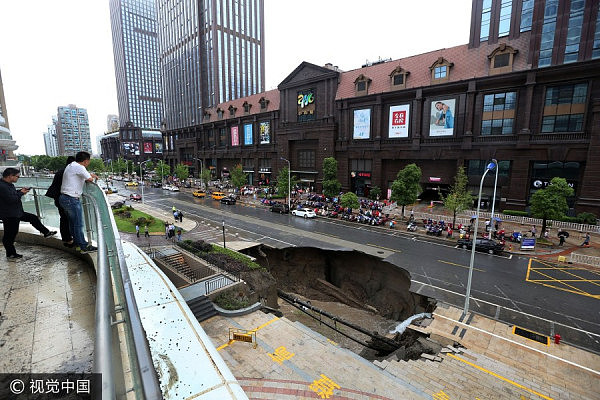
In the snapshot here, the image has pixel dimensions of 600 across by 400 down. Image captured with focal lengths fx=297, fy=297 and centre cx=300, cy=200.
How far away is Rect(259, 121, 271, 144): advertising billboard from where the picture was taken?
6388cm

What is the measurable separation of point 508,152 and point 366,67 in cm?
2620

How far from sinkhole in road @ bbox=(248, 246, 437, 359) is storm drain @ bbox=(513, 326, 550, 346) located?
3918 millimetres

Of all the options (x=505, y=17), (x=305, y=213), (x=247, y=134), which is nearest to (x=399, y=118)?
(x=505, y=17)

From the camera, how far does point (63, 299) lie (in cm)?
488

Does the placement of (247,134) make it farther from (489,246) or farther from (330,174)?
(489,246)

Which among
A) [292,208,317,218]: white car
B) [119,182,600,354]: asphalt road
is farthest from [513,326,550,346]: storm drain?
[292,208,317,218]: white car

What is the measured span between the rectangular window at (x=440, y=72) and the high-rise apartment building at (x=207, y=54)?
70.0 metres

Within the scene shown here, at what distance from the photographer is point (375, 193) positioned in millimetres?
45438

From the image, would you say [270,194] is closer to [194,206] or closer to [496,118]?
[194,206]

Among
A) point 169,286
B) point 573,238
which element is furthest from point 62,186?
point 573,238

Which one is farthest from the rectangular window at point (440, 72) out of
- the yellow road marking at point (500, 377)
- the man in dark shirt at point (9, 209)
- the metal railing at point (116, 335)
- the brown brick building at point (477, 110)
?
the metal railing at point (116, 335)

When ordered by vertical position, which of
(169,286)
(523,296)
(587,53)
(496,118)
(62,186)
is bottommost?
(523,296)

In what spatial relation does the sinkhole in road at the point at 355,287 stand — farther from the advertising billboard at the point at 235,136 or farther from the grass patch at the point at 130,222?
the advertising billboard at the point at 235,136

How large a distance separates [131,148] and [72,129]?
287ft
